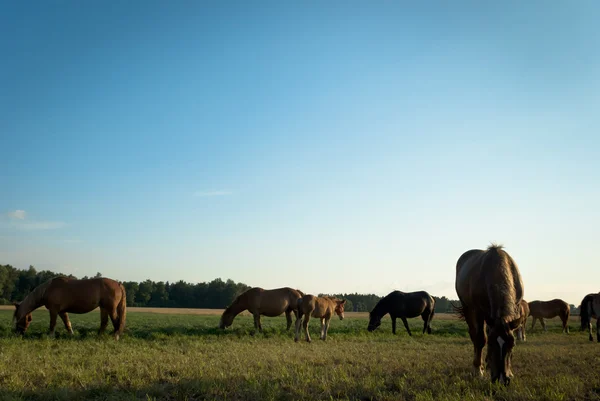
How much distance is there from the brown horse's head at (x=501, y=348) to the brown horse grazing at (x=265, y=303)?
14.7m

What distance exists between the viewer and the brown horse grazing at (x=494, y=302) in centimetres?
776

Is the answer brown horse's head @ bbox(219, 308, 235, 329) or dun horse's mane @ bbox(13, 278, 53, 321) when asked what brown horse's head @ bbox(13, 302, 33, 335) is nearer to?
dun horse's mane @ bbox(13, 278, 53, 321)

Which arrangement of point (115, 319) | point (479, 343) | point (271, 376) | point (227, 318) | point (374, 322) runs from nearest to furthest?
point (271, 376)
point (479, 343)
point (115, 319)
point (227, 318)
point (374, 322)

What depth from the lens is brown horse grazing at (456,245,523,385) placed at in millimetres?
7762

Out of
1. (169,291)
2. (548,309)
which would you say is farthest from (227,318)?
(169,291)

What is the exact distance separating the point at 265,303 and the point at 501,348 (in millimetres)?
15712

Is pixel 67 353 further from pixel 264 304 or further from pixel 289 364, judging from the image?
pixel 264 304

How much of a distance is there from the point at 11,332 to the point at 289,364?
47.6 ft

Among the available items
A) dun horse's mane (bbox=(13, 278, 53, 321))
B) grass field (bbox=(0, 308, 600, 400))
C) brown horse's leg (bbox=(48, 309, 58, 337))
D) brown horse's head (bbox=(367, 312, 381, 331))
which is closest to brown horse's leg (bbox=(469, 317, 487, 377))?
grass field (bbox=(0, 308, 600, 400))

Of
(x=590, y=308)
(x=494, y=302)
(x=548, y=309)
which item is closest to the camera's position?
(x=494, y=302)

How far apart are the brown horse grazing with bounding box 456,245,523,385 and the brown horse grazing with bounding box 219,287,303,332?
12.7m

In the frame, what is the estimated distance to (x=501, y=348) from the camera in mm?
7742

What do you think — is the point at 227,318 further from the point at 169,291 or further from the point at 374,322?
the point at 169,291

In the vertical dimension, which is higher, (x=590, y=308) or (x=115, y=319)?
(x=590, y=308)
